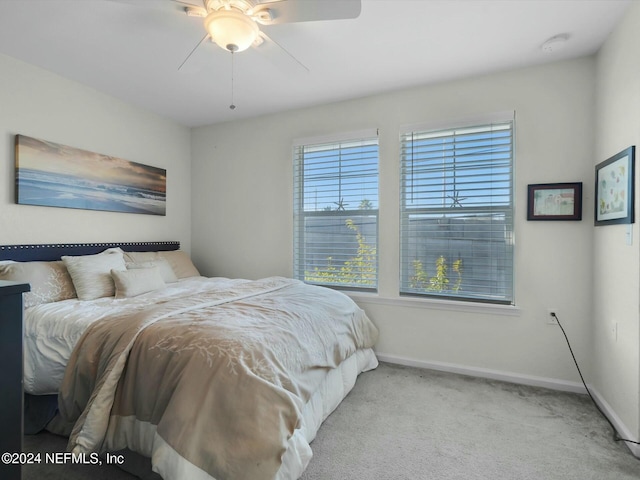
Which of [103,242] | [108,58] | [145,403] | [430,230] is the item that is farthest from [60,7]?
[430,230]

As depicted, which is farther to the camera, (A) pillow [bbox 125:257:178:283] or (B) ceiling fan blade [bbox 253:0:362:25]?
(A) pillow [bbox 125:257:178:283]

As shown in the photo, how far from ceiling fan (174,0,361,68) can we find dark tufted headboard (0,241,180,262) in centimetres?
218

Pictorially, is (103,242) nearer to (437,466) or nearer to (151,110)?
(151,110)

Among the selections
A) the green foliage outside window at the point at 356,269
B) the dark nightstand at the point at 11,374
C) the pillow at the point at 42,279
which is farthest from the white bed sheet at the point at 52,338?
the green foliage outside window at the point at 356,269

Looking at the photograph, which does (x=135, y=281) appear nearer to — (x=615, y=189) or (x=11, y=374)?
(x=11, y=374)

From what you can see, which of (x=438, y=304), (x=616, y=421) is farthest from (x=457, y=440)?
(x=438, y=304)

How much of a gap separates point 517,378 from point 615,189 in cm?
158

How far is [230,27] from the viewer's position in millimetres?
1646

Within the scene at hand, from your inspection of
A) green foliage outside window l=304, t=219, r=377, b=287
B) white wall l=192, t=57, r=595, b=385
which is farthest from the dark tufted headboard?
green foliage outside window l=304, t=219, r=377, b=287

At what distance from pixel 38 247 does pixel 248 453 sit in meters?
2.54

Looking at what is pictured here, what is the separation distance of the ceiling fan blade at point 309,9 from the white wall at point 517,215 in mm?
1613

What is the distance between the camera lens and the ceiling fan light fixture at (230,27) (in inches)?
64.1

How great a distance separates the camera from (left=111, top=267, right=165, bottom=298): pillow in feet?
8.11

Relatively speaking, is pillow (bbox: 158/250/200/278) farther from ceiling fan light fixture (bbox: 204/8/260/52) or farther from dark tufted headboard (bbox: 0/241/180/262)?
ceiling fan light fixture (bbox: 204/8/260/52)
